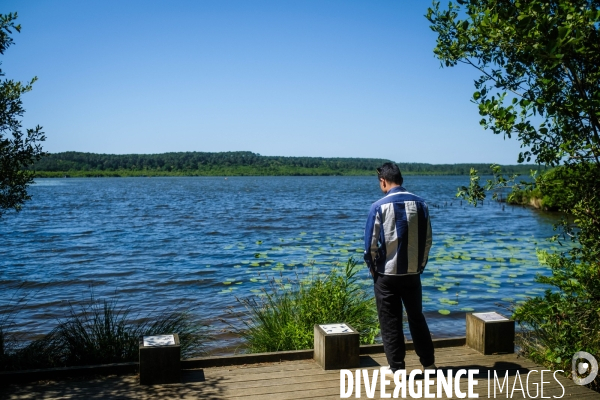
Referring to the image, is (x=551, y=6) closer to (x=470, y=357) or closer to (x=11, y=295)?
(x=470, y=357)

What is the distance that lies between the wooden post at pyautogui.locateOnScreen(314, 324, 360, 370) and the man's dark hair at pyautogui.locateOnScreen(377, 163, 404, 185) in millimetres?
1772

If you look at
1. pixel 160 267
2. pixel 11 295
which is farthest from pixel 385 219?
pixel 160 267

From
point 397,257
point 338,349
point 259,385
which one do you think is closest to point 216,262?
point 338,349

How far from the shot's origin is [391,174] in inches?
222

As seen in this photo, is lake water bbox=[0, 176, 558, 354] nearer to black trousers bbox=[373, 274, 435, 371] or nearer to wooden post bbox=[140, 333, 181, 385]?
wooden post bbox=[140, 333, 181, 385]

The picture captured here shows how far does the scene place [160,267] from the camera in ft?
63.6

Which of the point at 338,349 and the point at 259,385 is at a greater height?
the point at 338,349

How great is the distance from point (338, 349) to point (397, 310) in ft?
3.10

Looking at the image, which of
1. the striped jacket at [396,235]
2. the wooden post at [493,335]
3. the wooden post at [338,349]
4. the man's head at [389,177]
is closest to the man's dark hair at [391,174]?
the man's head at [389,177]

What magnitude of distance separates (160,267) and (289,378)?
14411 millimetres

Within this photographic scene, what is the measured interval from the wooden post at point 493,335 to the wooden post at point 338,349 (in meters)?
1.53

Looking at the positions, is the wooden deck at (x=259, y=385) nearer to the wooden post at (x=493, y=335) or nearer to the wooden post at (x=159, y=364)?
the wooden post at (x=159, y=364)

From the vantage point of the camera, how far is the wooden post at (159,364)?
18.2 ft

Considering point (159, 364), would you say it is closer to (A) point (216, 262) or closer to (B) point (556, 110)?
(B) point (556, 110)
